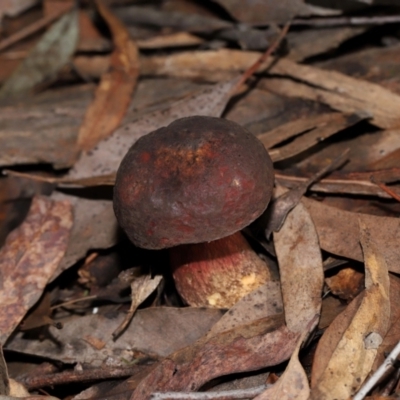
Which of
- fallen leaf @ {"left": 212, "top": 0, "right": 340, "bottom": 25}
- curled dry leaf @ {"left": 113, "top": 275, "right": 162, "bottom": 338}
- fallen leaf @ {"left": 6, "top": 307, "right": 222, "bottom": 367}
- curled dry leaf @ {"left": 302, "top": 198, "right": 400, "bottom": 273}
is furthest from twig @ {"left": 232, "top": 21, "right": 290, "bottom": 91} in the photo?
fallen leaf @ {"left": 6, "top": 307, "right": 222, "bottom": 367}

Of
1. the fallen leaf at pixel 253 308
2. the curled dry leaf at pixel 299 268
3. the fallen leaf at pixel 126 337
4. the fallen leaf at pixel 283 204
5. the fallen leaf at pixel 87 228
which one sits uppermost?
the fallen leaf at pixel 283 204

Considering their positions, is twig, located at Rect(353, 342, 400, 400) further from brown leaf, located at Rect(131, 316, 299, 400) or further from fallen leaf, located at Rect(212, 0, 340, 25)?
fallen leaf, located at Rect(212, 0, 340, 25)

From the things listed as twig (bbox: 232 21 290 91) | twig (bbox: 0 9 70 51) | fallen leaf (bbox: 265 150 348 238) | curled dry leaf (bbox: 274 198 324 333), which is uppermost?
twig (bbox: 232 21 290 91)

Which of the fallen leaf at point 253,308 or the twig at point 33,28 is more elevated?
the twig at point 33,28

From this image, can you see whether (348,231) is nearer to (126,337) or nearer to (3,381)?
(126,337)

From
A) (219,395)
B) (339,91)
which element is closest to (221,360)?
(219,395)

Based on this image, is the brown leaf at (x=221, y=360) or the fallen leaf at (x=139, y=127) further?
the fallen leaf at (x=139, y=127)

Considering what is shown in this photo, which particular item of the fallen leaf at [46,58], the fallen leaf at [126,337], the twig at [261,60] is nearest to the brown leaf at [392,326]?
the fallen leaf at [126,337]

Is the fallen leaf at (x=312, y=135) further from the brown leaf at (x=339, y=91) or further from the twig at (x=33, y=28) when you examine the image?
the twig at (x=33, y=28)
